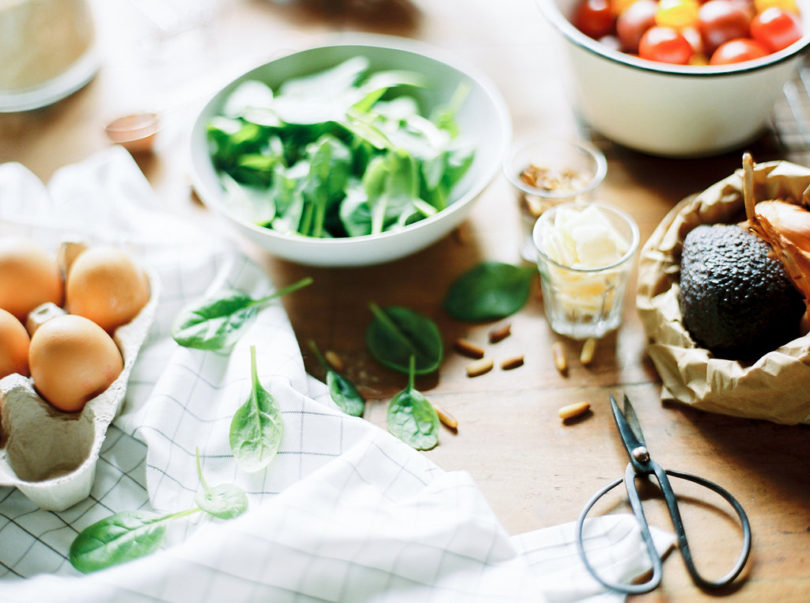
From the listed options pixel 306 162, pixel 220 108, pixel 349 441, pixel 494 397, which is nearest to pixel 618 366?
pixel 494 397

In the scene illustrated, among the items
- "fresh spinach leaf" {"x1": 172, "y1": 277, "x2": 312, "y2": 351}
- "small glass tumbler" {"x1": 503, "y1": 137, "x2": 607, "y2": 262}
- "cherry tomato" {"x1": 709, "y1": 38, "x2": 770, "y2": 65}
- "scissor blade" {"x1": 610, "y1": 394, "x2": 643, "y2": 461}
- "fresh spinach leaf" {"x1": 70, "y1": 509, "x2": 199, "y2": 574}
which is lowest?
"scissor blade" {"x1": 610, "y1": 394, "x2": 643, "y2": 461}

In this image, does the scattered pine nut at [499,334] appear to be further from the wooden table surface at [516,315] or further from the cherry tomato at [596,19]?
the cherry tomato at [596,19]

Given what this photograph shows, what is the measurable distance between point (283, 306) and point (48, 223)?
0.26 metres

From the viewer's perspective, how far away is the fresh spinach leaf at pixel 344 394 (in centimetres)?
68

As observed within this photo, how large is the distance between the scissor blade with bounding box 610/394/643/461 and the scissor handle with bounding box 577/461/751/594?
2cm

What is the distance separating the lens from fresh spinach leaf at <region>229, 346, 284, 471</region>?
0.61 metres

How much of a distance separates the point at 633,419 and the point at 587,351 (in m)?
0.09

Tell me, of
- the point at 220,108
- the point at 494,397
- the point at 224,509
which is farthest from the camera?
the point at 220,108

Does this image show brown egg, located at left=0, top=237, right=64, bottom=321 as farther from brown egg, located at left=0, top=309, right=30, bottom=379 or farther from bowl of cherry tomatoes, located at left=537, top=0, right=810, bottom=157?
bowl of cherry tomatoes, located at left=537, top=0, right=810, bottom=157

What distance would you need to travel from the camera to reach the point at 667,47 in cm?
82

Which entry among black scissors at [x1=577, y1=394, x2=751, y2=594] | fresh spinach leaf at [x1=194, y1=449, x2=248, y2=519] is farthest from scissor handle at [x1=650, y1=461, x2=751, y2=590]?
fresh spinach leaf at [x1=194, y1=449, x2=248, y2=519]

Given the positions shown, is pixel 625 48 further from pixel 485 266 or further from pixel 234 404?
pixel 234 404

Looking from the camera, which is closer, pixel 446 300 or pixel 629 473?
pixel 629 473

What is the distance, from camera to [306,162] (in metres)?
0.79
